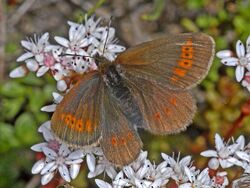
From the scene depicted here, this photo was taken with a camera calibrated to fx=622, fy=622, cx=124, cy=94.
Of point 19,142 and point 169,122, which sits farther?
point 19,142

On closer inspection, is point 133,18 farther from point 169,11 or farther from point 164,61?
point 164,61

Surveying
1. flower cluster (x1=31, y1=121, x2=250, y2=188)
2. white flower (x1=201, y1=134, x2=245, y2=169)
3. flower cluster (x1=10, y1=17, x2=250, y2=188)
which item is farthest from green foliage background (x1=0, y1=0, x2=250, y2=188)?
flower cluster (x1=31, y1=121, x2=250, y2=188)

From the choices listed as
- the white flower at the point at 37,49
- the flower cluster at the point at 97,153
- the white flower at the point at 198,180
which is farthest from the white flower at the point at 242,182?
the white flower at the point at 37,49

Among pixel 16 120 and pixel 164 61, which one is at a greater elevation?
pixel 164 61

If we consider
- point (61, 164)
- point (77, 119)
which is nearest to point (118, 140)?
point (77, 119)

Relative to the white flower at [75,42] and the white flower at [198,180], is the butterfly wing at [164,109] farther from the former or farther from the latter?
the white flower at [75,42]

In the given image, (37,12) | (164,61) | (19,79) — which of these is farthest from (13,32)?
(164,61)

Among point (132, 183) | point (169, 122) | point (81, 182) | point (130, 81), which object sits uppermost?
point (130, 81)
